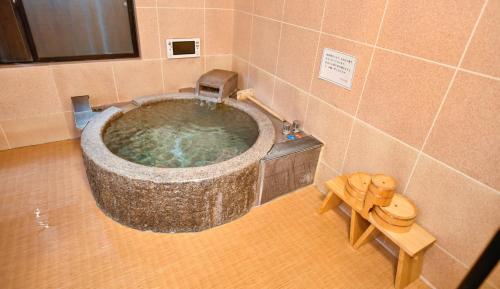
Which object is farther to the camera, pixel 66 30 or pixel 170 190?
pixel 66 30

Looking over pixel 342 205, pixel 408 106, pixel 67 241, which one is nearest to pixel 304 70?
pixel 408 106

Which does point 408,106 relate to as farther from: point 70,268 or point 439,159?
point 70,268

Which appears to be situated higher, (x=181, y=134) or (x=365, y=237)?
(x=181, y=134)

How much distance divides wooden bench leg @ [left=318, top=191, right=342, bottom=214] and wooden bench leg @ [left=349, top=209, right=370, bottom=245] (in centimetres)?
25

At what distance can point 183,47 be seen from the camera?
309cm

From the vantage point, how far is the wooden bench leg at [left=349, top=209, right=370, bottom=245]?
184 centimetres

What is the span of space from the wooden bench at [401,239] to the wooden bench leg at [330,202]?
0.09m

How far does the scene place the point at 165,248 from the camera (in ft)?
5.90

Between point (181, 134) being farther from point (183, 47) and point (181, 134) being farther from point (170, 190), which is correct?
point (183, 47)

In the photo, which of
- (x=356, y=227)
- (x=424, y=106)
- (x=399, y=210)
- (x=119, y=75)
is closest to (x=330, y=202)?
(x=356, y=227)

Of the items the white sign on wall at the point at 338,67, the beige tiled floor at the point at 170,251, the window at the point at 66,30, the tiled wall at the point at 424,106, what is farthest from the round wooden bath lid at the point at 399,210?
the window at the point at 66,30

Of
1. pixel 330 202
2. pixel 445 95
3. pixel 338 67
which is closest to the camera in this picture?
pixel 445 95

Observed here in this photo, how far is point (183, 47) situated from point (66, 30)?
128 centimetres

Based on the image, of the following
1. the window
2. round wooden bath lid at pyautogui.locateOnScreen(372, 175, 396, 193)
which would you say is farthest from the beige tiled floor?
the window
